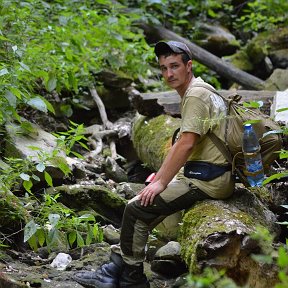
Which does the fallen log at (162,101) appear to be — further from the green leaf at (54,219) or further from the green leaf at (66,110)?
the green leaf at (54,219)

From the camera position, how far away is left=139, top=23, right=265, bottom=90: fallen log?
11023mm

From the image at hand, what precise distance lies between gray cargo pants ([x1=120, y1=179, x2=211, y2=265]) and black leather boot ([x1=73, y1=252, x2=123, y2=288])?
0.13m

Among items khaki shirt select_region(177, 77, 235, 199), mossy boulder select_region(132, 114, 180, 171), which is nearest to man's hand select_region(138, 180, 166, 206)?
khaki shirt select_region(177, 77, 235, 199)

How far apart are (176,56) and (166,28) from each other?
8.92m

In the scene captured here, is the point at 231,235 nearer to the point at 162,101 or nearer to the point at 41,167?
the point at 41,167

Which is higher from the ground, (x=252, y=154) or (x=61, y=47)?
(x=252, y=154)

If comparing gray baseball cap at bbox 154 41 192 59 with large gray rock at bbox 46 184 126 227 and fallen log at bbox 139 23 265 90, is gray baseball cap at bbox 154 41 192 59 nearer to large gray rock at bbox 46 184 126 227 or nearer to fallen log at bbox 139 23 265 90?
large gray rock at bbox 46 184 126 227

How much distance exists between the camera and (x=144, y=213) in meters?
4.45

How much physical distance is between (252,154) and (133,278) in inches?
56.9

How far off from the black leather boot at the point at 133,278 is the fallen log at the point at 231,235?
0.45 meters

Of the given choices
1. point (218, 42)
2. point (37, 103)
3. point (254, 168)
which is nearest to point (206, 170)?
point (254, 168)

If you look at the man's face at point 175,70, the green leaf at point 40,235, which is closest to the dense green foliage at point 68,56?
the green leaf at point 40,235

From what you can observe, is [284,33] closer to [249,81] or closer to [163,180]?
[249,81]

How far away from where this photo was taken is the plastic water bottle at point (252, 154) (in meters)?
4.28
